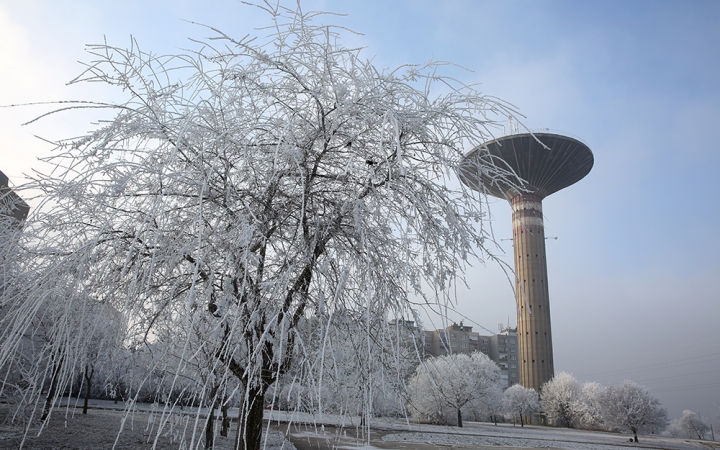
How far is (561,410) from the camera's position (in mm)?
48812

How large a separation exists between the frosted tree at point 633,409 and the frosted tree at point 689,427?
1908cm

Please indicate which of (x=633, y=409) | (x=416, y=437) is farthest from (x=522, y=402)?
(x=416, y=437)

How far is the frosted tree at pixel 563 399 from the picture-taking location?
1882 inches

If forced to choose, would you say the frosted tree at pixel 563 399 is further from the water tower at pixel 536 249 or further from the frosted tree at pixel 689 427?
the frosted tree at pixel 689 427

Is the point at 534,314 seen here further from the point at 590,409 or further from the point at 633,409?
the point at 633,409

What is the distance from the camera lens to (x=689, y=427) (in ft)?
164

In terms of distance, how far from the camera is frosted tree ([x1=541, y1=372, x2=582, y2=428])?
47812 mm

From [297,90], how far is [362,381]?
179 cm

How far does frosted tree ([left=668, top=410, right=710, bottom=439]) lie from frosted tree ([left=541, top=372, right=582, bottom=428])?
12213mm

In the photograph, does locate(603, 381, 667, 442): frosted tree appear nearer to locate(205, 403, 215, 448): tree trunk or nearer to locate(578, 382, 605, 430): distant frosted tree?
locate(578, 382, 605, 430): distant frosted tree

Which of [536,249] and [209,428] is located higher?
[536,249]

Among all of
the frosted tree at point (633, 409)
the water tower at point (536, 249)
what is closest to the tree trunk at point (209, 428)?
the frosted tree at point (633, 409)

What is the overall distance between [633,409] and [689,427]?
23.3m

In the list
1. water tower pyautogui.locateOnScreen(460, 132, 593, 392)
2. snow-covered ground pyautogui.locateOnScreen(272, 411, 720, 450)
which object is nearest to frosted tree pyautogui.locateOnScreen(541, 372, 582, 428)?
water tower pyautogui.locateOnScreen(460, 132, 593, 392)
